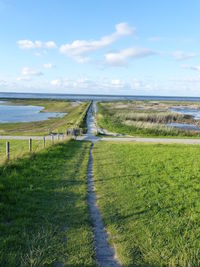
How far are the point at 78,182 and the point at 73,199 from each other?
5.43ft

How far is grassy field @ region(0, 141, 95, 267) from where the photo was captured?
4.20 m

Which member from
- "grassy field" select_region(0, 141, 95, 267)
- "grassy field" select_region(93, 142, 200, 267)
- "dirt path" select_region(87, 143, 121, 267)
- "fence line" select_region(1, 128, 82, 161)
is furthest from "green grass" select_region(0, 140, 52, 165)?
"dirt path" select_region(87, 143, 121, 267)

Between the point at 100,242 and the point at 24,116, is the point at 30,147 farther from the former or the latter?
the point at 24,116

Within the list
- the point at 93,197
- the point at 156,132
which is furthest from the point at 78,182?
the point at 156,132

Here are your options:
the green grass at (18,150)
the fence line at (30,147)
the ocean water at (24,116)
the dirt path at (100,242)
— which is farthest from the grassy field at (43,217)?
the ocean water at (24,116)

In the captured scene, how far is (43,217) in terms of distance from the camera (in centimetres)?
570

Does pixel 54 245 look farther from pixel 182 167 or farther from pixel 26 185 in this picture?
pixel 182 167

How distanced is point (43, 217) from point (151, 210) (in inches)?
108

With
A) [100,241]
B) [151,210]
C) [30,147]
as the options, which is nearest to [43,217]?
[100,241]

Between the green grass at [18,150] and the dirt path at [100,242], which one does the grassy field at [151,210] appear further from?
the green grass at [18,150]

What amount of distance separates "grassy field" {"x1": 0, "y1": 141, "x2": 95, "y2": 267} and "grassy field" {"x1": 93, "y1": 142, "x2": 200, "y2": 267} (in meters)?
0.66

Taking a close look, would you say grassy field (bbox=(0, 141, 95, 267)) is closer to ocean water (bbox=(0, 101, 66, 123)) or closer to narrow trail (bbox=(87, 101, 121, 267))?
narrow trail (bbox=(87, 101, 121, 267))

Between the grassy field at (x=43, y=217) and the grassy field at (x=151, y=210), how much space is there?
656mm

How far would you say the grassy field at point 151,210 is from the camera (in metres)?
4.43
